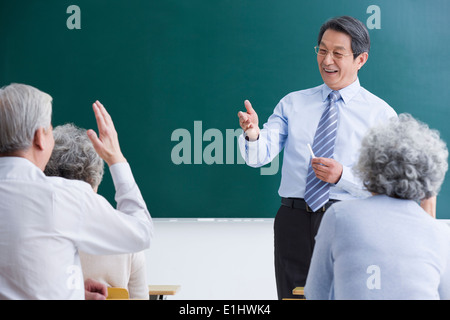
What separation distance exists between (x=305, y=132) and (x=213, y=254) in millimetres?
1900

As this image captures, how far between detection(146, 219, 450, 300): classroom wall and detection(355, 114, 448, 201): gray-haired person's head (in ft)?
8.75

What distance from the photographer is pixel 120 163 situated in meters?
1.52

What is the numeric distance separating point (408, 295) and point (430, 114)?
305cm

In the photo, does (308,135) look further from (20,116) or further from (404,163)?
(20,116)

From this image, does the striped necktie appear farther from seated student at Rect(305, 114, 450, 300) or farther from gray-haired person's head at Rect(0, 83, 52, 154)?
gray-haired person's head at Rect(0, 83, 52, 154)

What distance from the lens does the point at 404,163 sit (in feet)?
4.98

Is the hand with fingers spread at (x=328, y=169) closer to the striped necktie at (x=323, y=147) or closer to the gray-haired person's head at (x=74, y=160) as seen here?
the striped necktie at (x=323, y=147)

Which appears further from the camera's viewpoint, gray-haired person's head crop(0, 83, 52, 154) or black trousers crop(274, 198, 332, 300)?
black trousers crop(274, 198, 332, 300)

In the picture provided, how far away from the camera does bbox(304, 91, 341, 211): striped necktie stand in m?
2.42

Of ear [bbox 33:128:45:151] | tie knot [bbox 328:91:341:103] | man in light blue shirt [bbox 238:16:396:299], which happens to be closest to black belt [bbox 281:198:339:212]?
man in light blue shirt [bbox 238:16:396:299]

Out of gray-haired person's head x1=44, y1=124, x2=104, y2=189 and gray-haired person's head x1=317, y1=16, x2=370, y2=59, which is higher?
gray-haired person's head x1=317, y1=16, x2=370, y2=59

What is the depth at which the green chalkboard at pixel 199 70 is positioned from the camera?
4125 mm
